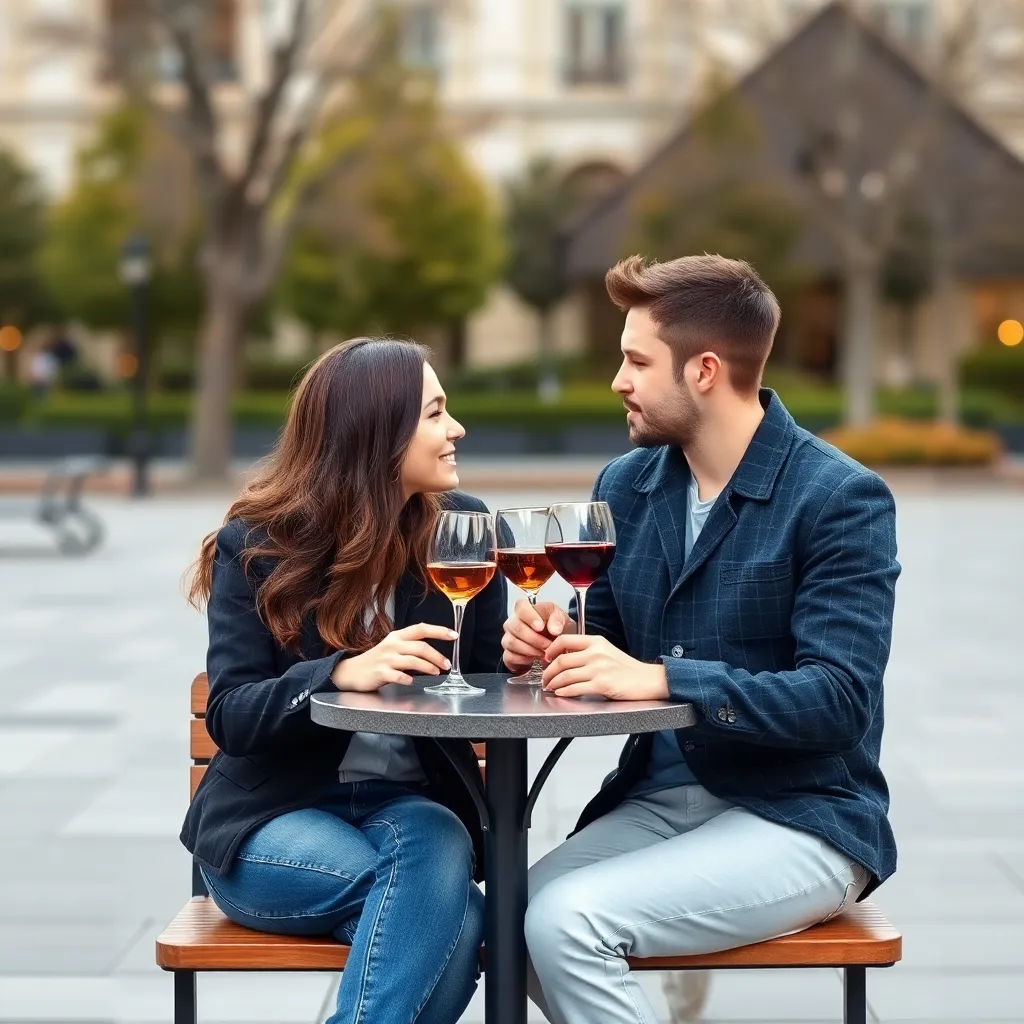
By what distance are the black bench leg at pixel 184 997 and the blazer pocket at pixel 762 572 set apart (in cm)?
127

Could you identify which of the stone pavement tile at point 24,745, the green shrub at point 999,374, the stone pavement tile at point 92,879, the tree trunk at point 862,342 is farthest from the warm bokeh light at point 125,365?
the stone pavement tile at point 92,879

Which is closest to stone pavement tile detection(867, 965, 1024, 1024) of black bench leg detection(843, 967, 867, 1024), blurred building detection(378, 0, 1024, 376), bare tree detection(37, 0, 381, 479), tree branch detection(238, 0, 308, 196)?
black bench leg detection(843, 967, 867, 1024)

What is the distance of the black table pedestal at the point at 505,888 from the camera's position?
3.21m

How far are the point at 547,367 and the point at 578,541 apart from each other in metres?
39.5

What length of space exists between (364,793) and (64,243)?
114ft

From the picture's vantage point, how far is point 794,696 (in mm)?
3186

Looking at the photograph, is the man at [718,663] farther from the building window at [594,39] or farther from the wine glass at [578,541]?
the building window at [594,39]

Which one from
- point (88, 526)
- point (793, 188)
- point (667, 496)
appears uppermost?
point (793, 188)

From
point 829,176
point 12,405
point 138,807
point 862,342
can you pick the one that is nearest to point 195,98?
point 862,342

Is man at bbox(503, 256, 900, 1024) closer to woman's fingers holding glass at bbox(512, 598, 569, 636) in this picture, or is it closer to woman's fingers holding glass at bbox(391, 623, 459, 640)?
woman's fingers holding glass at bbox(512, 598, 569, 636)

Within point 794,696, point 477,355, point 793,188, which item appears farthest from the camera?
point 477,355

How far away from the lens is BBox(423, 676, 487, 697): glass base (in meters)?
3.19

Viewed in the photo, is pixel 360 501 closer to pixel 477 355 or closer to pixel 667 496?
pixel 667 496

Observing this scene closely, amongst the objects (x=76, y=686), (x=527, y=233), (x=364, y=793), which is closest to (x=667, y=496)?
(x=364, y=793)
